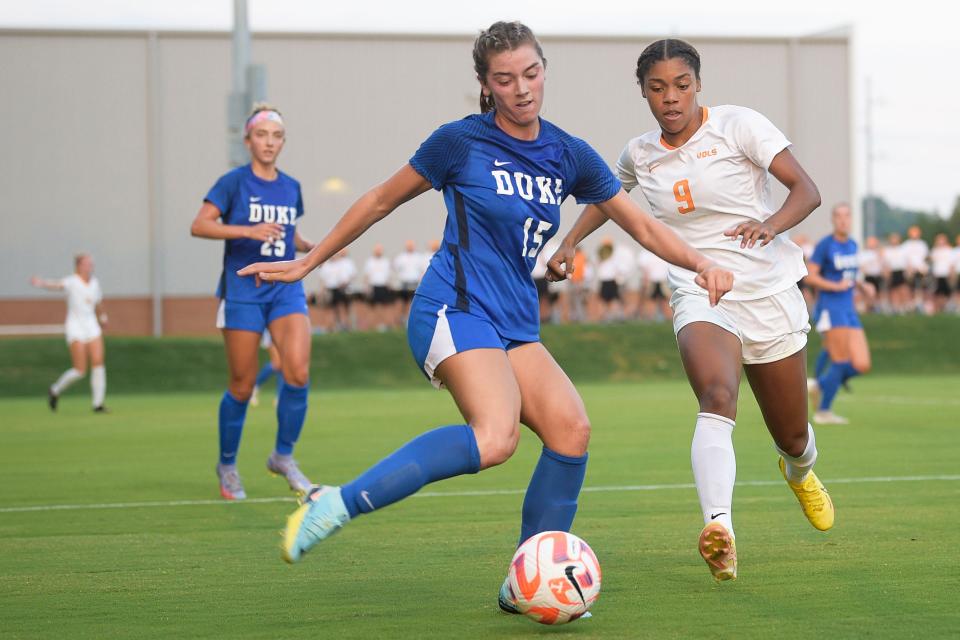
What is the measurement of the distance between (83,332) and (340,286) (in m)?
16.1

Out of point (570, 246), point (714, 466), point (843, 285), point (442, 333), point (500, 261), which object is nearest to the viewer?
point (442, 333)

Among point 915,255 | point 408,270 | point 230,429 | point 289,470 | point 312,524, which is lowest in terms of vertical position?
point 289,470

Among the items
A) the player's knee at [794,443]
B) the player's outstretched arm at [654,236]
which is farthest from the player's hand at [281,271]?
the player's knee at [794,443]

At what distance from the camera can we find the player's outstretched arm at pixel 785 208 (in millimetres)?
6195

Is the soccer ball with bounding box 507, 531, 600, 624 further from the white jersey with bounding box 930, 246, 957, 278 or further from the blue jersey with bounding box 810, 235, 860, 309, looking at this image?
the white jersey with bounding box 930, 246, 957, 278

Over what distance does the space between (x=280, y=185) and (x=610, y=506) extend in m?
3.33

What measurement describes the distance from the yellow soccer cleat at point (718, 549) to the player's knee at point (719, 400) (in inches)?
27.2

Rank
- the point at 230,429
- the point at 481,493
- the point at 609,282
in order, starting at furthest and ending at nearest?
1. the point at 609,282
2. the point at 230,429
3. the point at 481,493

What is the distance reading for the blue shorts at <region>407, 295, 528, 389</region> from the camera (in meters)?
5.23

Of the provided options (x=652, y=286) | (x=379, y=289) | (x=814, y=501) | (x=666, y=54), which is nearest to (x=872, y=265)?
(x=652, y=286)

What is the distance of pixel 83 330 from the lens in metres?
20.8

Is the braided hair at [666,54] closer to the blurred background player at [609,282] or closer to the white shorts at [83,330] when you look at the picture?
the white shorts at [83,330]

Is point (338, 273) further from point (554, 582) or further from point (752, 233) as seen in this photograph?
point (554, 582)

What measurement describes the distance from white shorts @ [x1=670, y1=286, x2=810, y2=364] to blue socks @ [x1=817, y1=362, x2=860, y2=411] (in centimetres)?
924
